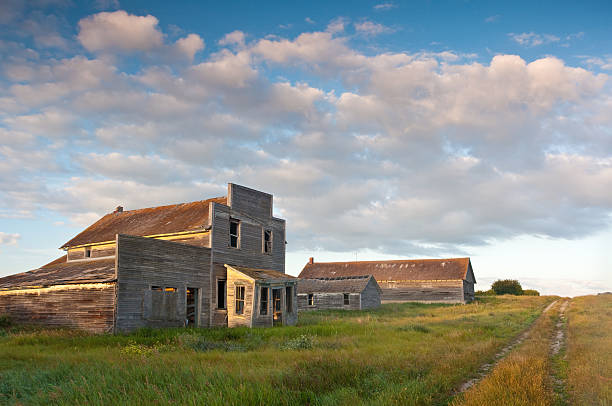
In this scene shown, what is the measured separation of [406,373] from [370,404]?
3222mm

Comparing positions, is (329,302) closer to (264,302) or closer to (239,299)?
(264,302)

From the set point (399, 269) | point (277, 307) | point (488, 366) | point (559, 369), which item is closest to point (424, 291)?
point (399, 269)

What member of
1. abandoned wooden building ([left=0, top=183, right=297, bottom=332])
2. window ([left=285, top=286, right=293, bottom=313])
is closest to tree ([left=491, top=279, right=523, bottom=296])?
abandoned wooden building ([left=0, top=183, right=297, bottom=332])

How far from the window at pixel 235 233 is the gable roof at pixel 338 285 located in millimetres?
21472

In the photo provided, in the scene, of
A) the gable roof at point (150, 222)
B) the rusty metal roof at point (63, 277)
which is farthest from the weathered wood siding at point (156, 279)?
the gable roof at point (150, 222)

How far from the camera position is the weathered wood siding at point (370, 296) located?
4569cm

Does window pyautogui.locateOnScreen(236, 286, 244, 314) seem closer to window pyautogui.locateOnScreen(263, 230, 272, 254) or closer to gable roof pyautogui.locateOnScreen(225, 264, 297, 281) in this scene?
gable roof pyautogui.locateOnScreen(225, 264, 297, 281)

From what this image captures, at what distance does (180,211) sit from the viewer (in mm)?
29109

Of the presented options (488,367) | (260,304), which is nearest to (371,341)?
(488,367)

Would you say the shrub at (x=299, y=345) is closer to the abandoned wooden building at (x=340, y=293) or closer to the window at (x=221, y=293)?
the window at (x=221, y=293)

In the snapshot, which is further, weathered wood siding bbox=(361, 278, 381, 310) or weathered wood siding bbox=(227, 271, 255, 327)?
weathered wood siding bbox=(361, 278, 381, 310)

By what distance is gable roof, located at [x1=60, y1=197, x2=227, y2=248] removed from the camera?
2621 centimetres

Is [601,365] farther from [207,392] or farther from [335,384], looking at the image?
[207,392]

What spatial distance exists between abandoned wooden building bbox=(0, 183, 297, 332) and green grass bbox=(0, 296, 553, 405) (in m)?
2.18
